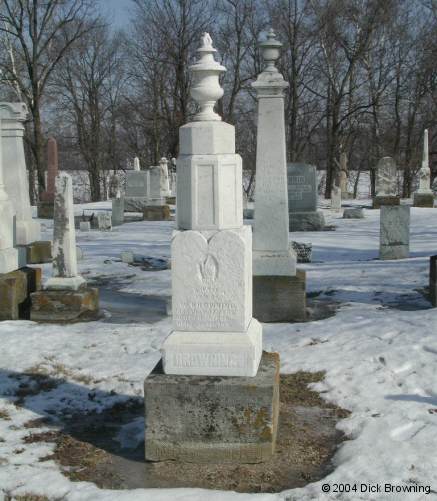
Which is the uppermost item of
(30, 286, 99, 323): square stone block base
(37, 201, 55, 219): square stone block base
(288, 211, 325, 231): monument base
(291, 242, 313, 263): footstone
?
(37, 201, 55, 219): square stone block base

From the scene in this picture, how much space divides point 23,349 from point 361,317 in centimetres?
380

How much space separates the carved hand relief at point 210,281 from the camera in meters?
4.14

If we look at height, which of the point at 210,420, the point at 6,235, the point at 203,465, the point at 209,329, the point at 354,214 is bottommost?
the point at 203,465

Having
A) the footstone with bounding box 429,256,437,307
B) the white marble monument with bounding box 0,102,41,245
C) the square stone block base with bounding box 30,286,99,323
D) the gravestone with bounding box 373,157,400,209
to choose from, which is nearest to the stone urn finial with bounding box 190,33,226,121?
the square stone block base with bounding box 30,286,99,323

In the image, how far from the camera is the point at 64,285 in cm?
813

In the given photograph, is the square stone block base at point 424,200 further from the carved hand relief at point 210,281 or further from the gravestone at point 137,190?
the carved hand relief at point 210,281

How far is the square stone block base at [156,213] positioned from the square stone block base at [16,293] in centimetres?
1332

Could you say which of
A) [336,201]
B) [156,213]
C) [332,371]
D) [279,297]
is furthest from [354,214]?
[332,371]

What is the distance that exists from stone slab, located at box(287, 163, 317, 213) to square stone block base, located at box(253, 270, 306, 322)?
33.9 feet

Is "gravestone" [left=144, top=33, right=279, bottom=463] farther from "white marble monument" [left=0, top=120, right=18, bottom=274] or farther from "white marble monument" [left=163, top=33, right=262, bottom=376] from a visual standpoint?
"white marble monument" [left=0, top=120, right=18, bottom=274]

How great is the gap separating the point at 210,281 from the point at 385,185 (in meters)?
19.4

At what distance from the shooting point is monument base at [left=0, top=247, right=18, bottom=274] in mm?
7914

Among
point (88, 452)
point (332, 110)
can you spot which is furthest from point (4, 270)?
point (332, 110)

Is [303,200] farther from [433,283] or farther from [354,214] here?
[433,283]
